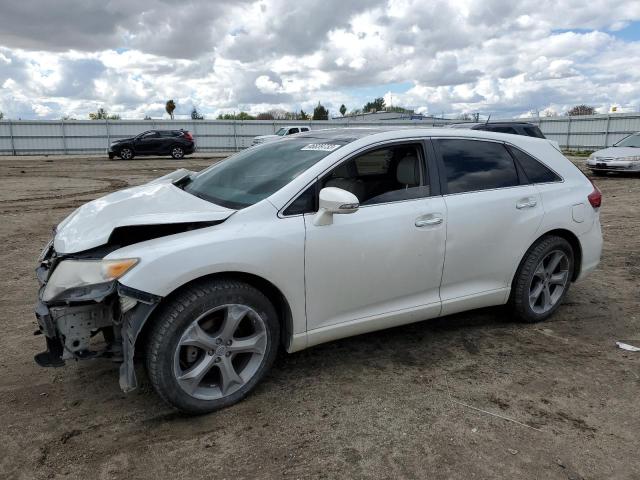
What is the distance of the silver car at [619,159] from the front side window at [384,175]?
14.5 meters

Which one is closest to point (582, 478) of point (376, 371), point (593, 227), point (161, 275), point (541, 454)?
point (541, 454)

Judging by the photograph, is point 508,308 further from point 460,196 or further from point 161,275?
point 161,275

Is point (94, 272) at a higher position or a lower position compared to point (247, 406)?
higher

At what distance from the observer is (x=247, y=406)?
3.13 metres

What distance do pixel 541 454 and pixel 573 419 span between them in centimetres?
46

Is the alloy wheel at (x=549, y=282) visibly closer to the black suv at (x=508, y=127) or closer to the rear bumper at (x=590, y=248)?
the rear bumper at (x=590, y=248)

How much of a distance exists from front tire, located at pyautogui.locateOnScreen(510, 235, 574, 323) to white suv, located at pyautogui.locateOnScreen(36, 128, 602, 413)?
0.04 ft

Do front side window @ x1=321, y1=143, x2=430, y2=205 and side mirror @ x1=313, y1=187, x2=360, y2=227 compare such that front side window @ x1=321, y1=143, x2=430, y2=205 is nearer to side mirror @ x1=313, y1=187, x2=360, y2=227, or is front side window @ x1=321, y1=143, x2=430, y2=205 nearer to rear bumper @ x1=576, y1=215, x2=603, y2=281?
side mirror @ x1=313, y1=187, x2=360, y2=227

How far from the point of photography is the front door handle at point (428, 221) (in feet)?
11.6

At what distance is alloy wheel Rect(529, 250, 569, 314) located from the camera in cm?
436

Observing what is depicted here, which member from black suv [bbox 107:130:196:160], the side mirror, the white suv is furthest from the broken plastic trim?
black suv [bbox 107:130:196:160]

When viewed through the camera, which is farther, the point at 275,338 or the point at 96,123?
the point at 96,123

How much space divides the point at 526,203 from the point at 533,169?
38 cm

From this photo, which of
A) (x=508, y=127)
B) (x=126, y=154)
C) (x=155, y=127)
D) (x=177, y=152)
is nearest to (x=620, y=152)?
(x=508, y=127)
